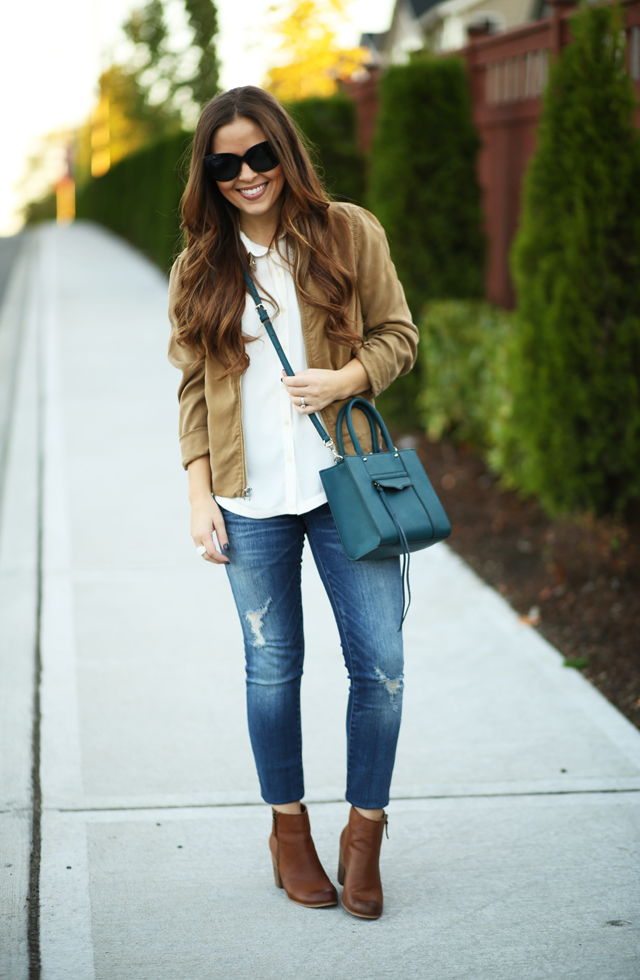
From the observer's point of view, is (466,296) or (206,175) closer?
(206,175)

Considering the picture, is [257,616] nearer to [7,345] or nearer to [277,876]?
[277,876]

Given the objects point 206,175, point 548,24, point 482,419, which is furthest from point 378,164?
point 206,175

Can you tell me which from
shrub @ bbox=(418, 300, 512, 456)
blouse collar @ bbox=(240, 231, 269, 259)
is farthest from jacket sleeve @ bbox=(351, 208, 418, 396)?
shrub @ bbox=(418, 300, 512, 456)

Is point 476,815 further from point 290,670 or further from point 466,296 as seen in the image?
point 466,296

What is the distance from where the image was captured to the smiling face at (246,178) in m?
2.32

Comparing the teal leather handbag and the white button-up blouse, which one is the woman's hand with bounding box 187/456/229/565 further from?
the teal leather handbag

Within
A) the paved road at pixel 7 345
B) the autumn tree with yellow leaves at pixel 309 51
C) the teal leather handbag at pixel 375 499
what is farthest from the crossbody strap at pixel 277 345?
the autumn tree with yellow leaves at pixel 309 51

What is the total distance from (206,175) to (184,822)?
5.84ft

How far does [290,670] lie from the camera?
2.51 meters

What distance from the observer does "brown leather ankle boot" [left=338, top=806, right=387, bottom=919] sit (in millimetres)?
2494

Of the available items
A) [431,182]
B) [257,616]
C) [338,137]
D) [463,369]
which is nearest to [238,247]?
[257,616]

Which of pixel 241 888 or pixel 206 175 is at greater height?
pixel 206 175

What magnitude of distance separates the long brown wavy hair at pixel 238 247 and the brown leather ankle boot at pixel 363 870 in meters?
1.15

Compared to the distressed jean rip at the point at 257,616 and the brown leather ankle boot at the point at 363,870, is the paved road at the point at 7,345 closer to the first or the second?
the distressed jean rip at the point at 257,616
